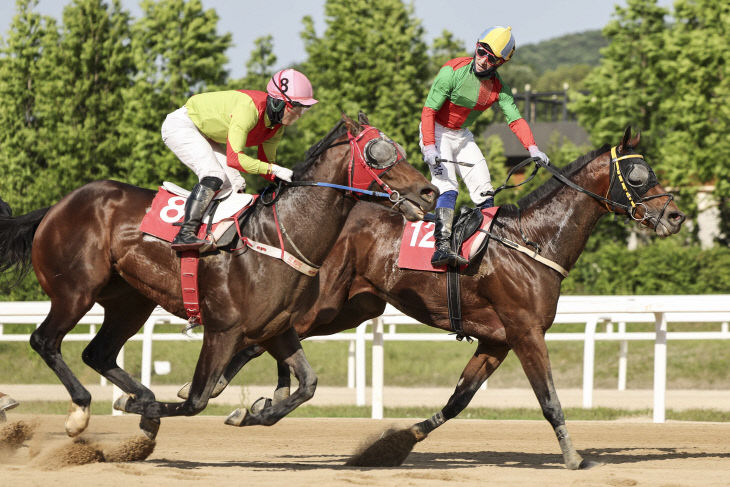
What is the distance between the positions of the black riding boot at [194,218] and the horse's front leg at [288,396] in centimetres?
77

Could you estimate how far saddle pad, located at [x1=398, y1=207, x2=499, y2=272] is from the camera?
22.2ft

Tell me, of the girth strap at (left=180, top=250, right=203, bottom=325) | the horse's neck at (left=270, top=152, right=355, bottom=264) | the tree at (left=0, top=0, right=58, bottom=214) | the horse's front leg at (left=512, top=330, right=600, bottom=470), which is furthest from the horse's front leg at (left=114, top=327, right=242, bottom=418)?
the tree at (left=0, top=0, right=58, bottom=214)

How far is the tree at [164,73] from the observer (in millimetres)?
18156

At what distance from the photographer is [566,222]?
6543 millimetres

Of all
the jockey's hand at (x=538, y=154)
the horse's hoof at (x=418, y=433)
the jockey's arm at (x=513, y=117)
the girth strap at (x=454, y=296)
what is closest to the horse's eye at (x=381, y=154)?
the girth strap at (x=454, y=296)

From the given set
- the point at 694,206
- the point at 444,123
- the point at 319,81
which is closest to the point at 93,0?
the point at 319,81

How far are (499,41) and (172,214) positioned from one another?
2.26 metres

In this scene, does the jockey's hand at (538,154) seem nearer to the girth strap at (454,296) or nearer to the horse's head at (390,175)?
the girth strap at (454,296)

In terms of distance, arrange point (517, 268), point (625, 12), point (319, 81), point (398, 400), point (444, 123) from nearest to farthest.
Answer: point (517, 268), point (444, 123), point (398, 400), point (625, 12), point (319, 81)

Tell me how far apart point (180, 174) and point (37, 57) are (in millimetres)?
3081

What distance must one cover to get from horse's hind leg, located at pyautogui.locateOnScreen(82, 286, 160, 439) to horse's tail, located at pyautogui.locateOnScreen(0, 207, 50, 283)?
589 millimetres

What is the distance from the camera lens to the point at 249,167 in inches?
227

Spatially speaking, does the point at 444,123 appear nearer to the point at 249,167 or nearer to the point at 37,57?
the point at 249,167

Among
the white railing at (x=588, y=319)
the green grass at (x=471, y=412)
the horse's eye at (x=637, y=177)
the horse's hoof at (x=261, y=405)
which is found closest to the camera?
the horse's hoof at (x=261, y=405)
